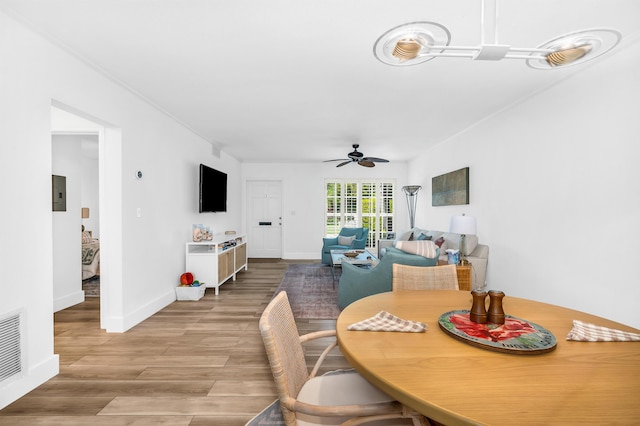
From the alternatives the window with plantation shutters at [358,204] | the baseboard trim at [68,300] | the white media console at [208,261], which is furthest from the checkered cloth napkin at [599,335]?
the window with plantation shutters at [358,204]

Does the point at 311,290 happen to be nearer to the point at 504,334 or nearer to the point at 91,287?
→ the point at 91,287

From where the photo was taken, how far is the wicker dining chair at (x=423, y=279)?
2.06 m

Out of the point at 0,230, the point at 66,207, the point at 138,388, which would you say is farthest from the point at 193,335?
the point at 66,207

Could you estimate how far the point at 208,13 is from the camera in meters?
1.97

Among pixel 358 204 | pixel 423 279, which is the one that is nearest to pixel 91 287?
pixel 423 279

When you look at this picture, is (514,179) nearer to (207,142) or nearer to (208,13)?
(208,13)

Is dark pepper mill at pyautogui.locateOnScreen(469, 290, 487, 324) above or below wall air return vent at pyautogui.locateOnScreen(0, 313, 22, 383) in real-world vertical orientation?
above

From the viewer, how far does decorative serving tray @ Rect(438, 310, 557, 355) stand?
3.44 ft

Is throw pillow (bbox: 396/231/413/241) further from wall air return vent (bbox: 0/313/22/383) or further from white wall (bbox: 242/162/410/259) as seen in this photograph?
wall air return vent (bbox: 0/313/22/383)

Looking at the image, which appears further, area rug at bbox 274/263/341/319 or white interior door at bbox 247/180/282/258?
white interior door at bbox 247/180/282/258

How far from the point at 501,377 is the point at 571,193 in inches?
109

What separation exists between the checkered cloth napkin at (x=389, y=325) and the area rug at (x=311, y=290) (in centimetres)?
232

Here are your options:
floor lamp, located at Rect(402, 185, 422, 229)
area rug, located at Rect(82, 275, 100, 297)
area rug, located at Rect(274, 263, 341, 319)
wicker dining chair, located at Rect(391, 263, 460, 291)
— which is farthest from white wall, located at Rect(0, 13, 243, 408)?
floor lamp, located at Rect(402, 185, 422, 229)

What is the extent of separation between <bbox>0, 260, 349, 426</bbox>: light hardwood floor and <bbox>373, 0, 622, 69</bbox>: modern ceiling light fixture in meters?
2.21
